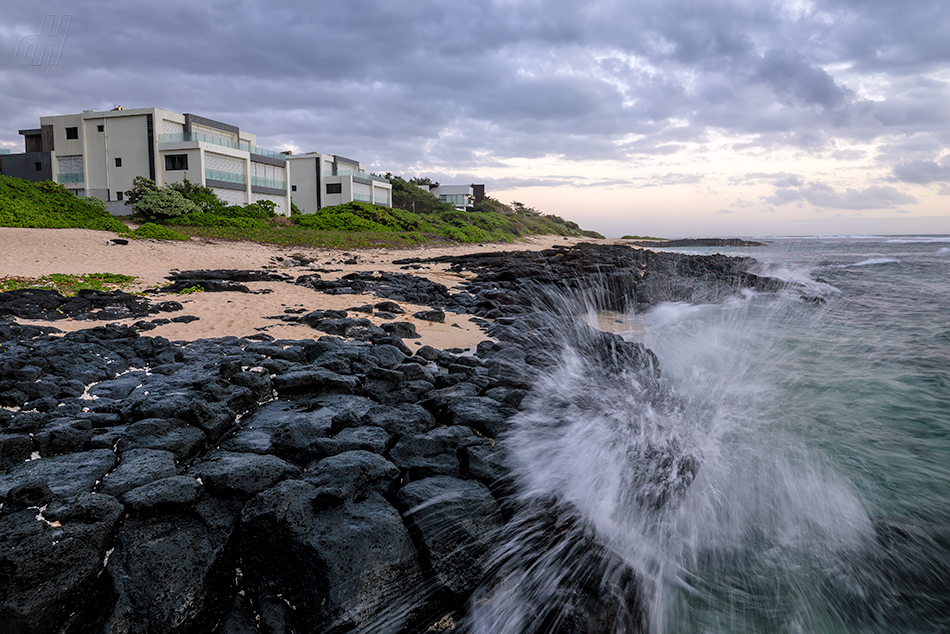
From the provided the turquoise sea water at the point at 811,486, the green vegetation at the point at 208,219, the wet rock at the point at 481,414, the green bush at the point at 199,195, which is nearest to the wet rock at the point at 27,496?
the wet rock at the point at 481,414

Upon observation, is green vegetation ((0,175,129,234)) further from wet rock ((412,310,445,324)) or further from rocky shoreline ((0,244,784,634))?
rocky shoreline ((0,244,784,634))

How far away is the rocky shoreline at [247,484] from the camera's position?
236 centimetres

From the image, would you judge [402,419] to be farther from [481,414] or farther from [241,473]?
[241,473]

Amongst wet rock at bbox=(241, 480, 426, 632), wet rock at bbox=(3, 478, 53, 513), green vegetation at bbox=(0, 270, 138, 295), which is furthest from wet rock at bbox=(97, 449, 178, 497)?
green vegetation at bbox=(0, 270, 138, 295)

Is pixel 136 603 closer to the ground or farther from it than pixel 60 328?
closer to the ground

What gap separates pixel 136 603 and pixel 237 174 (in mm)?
37483

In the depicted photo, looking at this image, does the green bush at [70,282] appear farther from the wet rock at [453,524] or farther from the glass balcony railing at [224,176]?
the glass balcony railing at [224,176]

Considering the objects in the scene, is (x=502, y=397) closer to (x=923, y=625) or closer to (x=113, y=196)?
(x=923, y=625)

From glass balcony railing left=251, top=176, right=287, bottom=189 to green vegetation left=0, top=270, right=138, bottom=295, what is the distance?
28987 mm

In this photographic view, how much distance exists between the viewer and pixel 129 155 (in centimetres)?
3281

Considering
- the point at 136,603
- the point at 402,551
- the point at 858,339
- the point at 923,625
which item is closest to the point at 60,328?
the point at 136,603

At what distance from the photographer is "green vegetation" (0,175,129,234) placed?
1870 centimetres

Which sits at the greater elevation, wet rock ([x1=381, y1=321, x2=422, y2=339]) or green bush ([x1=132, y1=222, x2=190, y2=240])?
green bush ([x1=132, y1=222, x2=190, y2=240])

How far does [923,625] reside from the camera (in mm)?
2977
